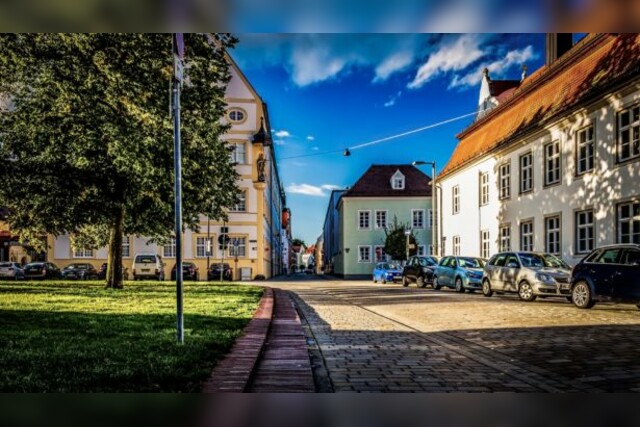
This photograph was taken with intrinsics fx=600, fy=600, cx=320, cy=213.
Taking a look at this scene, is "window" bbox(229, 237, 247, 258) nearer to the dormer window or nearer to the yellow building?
the yellow building

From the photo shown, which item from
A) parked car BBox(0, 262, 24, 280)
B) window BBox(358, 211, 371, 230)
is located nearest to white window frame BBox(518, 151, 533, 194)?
parked car BBox(0, 262, 24, 280)

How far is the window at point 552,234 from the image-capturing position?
80.8 ft

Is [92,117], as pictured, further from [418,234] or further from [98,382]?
[418,234]

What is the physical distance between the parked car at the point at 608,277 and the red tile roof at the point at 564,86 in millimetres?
6984

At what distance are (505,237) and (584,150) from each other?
8.13 metres

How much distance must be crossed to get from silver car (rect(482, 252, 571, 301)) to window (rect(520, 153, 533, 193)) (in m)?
7.21

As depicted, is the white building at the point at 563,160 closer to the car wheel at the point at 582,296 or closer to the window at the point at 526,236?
the window at the point at 526,236

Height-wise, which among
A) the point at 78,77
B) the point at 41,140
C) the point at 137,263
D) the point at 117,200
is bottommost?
the point at 137,263

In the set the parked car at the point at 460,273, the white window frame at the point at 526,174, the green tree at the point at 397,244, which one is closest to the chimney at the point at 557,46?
the white window frame at the point at 526,174

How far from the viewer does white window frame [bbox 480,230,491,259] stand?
106 feet

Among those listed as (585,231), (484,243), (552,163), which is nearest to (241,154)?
(484,243)

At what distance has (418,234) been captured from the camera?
58.4 metres

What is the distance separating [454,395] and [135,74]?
55.4 feet

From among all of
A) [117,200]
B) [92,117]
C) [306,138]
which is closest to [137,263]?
[117,200]
